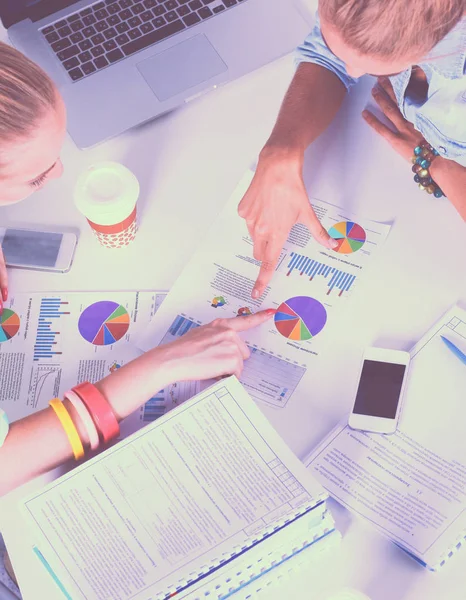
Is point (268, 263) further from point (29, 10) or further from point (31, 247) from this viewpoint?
point (29, 10)

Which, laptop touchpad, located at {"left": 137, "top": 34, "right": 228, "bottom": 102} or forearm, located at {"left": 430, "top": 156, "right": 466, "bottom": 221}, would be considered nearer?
forearm, located at {"left": 430, "top": 156, "right": 466, "bottom": 221}

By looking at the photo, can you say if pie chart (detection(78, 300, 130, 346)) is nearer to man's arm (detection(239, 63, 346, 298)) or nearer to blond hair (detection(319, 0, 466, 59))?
man's arm (detection(239, 63, 346, 298))

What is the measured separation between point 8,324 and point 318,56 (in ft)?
2.09

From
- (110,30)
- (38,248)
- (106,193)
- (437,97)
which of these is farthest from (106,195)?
(437,97)

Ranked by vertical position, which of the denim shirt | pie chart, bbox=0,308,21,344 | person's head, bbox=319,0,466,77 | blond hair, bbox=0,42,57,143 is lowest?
pie chart, bbox=0,308,21,344

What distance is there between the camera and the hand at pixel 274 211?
41.4 inches

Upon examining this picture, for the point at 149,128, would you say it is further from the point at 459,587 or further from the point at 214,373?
the point at 459,587

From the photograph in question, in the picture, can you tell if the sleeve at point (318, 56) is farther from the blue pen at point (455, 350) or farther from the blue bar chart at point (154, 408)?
the blue bar chart at point (154, 408)

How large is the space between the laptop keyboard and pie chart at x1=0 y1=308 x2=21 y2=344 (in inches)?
17.3

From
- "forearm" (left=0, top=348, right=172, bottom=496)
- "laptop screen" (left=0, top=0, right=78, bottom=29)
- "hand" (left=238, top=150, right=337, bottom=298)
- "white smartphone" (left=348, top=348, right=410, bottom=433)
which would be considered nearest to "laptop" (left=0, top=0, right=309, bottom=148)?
"laptop screen" (left=0, top=0, right=78, bottom=29)

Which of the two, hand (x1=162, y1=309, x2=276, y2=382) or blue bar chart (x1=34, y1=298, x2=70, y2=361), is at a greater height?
hand (x1=162, y1=309, x2=276, y2=382)

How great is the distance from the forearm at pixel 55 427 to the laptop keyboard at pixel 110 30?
57 centimetres

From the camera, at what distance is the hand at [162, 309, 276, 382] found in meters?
0.95

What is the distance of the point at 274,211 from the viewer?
106 centimetres
